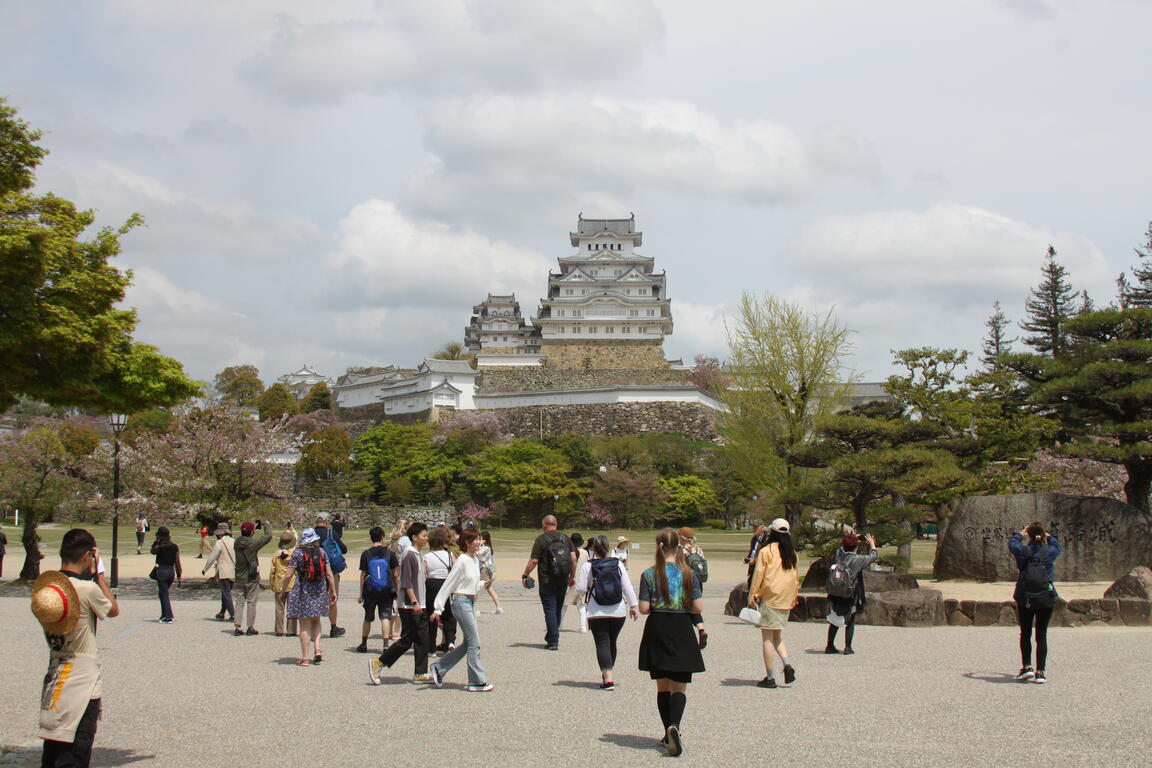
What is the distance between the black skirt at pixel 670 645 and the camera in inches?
233

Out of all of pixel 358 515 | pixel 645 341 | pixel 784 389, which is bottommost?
pixel 358 515

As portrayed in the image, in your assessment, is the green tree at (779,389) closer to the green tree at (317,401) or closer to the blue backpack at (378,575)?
the blue backpack at (378,575)

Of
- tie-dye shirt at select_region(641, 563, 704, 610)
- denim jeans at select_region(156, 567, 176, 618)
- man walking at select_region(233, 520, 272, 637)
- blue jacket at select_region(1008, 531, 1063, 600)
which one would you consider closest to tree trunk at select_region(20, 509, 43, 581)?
denim jeans at select_region(156, 567, 176, 618)

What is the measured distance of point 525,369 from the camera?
64.6m

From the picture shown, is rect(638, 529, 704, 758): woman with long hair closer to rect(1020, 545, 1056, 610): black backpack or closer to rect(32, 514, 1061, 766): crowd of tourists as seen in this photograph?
rect(32, 514, 1061, 766): crowd of tourists

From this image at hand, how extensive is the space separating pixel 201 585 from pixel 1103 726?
1714cm

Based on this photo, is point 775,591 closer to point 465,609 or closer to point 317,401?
point 465,609

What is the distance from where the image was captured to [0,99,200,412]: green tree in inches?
392

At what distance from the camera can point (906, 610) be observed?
41.4 ft

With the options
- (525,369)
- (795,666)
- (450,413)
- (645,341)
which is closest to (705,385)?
(645,341)

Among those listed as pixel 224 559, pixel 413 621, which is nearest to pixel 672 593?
pixel 413 621

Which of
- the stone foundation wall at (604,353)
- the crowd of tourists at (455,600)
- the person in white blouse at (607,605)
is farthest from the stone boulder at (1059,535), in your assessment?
the stone foundation wall at (604,353)

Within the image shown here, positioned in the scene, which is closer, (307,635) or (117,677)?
(117,677)

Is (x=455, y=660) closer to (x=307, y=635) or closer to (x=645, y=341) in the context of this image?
(x=307, y=635)
